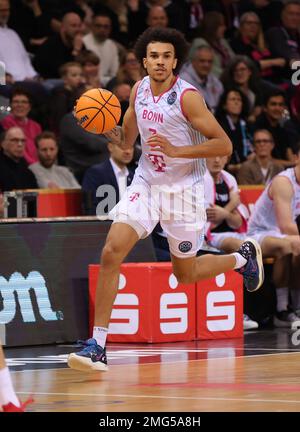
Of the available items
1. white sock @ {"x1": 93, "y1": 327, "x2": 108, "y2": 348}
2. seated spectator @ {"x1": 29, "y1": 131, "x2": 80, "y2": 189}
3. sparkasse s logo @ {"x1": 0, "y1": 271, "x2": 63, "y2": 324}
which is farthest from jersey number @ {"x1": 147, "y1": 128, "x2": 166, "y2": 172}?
seated spectator @ {"x1": 29, "y1": 131, "x2": 80, "y2": 189}

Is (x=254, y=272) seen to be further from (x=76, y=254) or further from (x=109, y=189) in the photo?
(x=109, y=189)

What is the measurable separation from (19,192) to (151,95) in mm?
3155

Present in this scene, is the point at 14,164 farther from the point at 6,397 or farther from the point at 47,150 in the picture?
the point at 6,397

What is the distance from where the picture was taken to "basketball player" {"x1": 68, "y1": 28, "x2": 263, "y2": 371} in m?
8.78

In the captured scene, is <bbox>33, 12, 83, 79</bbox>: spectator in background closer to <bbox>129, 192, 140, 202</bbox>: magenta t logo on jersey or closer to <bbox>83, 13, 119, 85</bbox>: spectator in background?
<bbox>83, 13, 119, 85</bbox>: spectator in background

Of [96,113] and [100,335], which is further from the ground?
[96,113]

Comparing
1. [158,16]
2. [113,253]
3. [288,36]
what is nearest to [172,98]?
[113,253]

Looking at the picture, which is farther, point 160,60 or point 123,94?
point 123,94

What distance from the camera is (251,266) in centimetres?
1039

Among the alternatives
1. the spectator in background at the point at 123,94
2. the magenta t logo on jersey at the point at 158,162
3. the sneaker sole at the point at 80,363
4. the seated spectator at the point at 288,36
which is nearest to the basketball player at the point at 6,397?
the sneaker sole at the point at 80,363

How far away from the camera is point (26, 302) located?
11.0 metres

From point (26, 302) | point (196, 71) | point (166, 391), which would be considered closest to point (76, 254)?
point (26, 302)

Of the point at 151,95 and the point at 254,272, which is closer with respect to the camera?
the point at 151,95

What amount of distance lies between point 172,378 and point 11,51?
8.09 m
